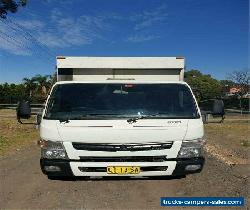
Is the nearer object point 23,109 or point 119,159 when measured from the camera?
point 119,159

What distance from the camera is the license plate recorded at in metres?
6.36

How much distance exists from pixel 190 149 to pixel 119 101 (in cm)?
152

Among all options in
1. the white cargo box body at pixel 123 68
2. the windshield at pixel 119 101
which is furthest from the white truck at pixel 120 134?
the white cargo box body at pixel 123 68

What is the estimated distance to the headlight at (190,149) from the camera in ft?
21.2

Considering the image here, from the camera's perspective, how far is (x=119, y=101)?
7012 mm

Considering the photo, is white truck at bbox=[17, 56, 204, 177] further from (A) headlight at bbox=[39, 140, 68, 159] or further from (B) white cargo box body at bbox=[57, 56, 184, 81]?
(B) white cargo box body at bbox=[57, 56, 184, 81]

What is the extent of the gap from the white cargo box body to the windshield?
1471 mm

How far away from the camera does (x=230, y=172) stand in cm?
862

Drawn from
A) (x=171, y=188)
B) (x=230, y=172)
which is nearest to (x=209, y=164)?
(x=230, y=172)

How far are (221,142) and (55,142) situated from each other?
945 centimetres

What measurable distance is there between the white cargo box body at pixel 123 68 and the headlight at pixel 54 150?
8.94 ft

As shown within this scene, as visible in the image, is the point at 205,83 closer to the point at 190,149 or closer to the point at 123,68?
the point at 123,68

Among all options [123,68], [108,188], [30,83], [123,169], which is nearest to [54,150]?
[123,169]

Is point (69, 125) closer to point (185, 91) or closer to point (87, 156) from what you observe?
point (87, 156)
